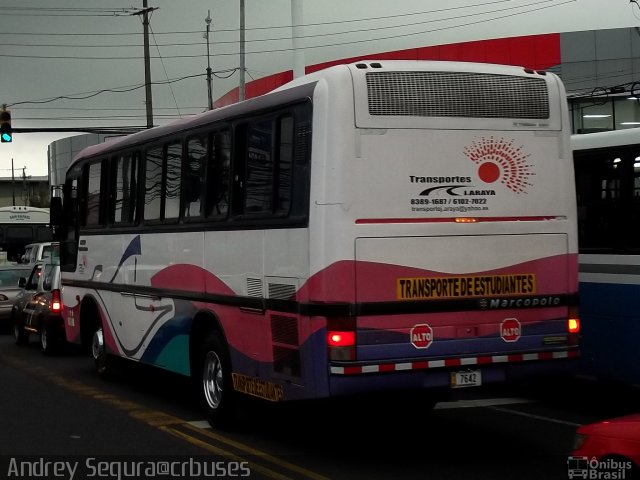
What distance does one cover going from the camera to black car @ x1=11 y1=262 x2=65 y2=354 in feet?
64.3

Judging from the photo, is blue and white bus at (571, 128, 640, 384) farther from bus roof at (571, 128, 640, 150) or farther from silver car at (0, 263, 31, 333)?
silver car at (0, 263, 31, 333)

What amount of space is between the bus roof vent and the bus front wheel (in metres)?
3.19

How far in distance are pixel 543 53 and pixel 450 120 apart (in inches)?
1356

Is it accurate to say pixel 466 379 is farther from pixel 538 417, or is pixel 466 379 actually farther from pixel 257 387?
pixel 538 417

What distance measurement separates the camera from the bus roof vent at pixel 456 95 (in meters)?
9.30

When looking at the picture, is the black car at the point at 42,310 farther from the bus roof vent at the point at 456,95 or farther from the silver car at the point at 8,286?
the bus roof vent at the point at 456,95

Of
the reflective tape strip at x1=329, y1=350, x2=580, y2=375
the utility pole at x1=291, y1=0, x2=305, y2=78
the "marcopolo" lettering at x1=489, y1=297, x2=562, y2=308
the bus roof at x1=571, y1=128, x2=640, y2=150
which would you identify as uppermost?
the utility pole at x1=291, y1=0, x2=305, y2=78

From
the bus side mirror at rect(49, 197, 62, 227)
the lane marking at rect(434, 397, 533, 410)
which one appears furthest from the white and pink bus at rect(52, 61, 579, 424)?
the bus side mirror at rect(49, 197, 62, 227)

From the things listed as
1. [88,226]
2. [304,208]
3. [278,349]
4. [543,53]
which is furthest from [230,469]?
[543,53]

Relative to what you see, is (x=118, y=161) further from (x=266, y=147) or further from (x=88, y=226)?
(x=266, y=147)

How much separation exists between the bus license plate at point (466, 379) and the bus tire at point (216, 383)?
2525mm

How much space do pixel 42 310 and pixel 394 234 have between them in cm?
1242

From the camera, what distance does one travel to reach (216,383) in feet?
36.9

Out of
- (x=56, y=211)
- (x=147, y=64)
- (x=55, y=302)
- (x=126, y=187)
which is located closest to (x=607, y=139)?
(x=126, y=187)
